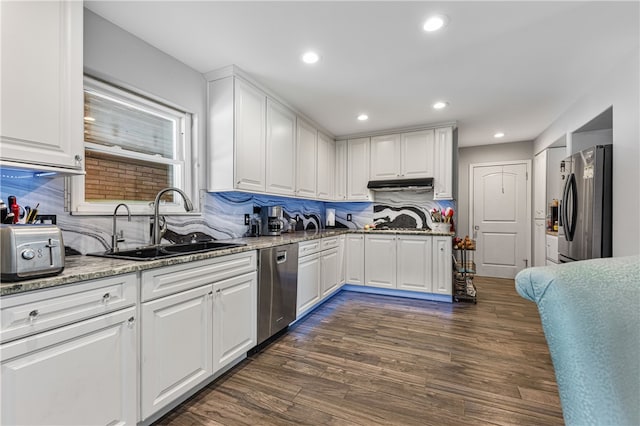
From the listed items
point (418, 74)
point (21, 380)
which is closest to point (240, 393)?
point (21, 380)

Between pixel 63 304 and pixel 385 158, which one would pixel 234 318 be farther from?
pixel 385 158

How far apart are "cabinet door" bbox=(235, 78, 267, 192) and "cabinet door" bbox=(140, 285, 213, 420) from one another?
3.84 ft

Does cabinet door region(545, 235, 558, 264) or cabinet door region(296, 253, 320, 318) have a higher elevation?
cabinet door region(545, 235, 558, 264)

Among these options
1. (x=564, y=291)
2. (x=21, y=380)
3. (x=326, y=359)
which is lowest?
(x=326, y=359)

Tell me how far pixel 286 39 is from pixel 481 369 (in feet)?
9.39

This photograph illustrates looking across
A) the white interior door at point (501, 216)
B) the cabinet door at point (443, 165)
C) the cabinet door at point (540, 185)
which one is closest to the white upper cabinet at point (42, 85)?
the cabinet door at point (443, 165)

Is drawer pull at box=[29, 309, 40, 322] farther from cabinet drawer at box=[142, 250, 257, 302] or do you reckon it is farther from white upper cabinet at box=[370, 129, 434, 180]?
white upper cabinet at box=[370, 129, 434, 180]

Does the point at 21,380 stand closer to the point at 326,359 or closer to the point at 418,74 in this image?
the point at 326,359

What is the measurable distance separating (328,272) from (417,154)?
2.17 meters

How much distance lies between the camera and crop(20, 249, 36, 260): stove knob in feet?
3.54

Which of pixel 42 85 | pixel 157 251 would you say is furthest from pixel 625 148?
pixel 42 85

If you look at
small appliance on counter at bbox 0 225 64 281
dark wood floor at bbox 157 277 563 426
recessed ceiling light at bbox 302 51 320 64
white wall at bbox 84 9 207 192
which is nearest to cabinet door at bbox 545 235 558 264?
dark wood floor at bbox 157 277 563 426

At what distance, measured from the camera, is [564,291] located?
24.3 inches

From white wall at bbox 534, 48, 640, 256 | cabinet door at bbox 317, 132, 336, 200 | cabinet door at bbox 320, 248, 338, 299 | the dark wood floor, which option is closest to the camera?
the dark wood floor
